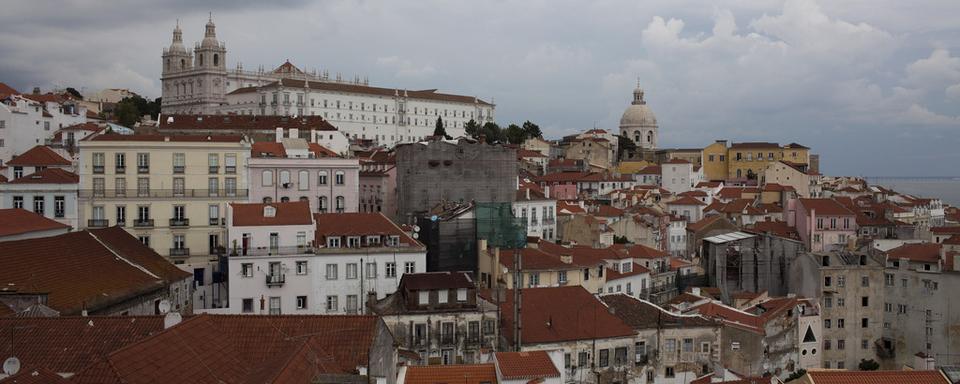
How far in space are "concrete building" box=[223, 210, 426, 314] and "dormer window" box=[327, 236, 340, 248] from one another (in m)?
0.05

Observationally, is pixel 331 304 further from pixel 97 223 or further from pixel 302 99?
pixel 302 99

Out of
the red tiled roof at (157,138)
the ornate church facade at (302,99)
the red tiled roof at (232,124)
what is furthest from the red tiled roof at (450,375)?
the ornate church facade at (302,99)

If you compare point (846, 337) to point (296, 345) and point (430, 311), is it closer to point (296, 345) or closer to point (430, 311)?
point (430, 311)

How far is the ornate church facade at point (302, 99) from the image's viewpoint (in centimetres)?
12862

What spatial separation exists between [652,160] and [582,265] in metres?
91.5

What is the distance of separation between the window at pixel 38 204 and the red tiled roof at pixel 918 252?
46.5 metres

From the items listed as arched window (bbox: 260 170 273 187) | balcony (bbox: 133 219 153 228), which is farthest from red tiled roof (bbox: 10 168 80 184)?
arched window (bbox: 260 170 273 187)

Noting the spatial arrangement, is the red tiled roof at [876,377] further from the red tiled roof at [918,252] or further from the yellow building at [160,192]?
the yellow building at [160,192]

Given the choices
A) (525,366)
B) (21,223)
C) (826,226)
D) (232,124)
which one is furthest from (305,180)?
(826,226)

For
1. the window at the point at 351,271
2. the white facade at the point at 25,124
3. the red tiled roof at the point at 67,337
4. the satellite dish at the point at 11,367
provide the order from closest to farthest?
the satellite dish at the point at 11,367
the red tiled roof at the point at 67,337
the window at the point at 351,271
the white facade at the point at 25,124

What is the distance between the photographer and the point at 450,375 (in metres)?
25.1

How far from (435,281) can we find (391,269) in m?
5.59

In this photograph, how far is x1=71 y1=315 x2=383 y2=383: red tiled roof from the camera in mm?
15453

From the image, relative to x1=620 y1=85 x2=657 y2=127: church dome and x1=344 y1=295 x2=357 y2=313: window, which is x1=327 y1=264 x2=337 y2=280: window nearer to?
x1=344 y1=295 x2=357 y2=313: window
